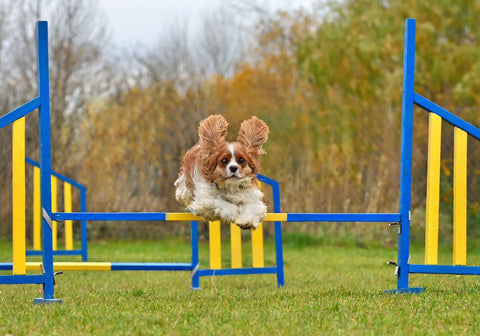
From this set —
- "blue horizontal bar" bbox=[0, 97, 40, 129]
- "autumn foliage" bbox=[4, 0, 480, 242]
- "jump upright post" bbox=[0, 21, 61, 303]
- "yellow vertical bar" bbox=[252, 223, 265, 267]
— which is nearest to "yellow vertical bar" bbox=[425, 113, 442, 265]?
"yellow vertical bar" bbox=[252, 223, 265, 267]

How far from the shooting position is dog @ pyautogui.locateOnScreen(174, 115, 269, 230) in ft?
17.7

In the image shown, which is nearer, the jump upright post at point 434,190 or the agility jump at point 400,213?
the agility jump at point 400,213

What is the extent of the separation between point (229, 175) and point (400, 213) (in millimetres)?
1332

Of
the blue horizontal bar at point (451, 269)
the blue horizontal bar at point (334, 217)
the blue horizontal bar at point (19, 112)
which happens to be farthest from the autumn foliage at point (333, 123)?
the blue horizontal bar at point (19, 112)

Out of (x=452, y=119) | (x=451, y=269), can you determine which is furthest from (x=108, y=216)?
(x=452, y=119)

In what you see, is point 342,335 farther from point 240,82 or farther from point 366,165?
point 240,82

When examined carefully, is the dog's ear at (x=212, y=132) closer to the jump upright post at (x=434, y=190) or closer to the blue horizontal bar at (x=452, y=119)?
the jump upright post at (x=434, y=190)

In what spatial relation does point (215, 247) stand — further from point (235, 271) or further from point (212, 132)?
point (212, 132)

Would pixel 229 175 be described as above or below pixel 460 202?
above

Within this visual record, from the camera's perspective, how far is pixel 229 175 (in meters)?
5.41

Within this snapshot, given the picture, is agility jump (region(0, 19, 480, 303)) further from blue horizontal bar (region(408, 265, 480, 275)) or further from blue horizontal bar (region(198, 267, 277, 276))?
blue horizontal bar (region(198, 267, 277, 276))

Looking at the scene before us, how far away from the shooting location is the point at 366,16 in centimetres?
1920

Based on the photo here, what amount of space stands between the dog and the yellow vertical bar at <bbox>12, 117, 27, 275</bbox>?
1186 millimetres

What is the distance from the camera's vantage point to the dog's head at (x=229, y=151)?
213 inches
